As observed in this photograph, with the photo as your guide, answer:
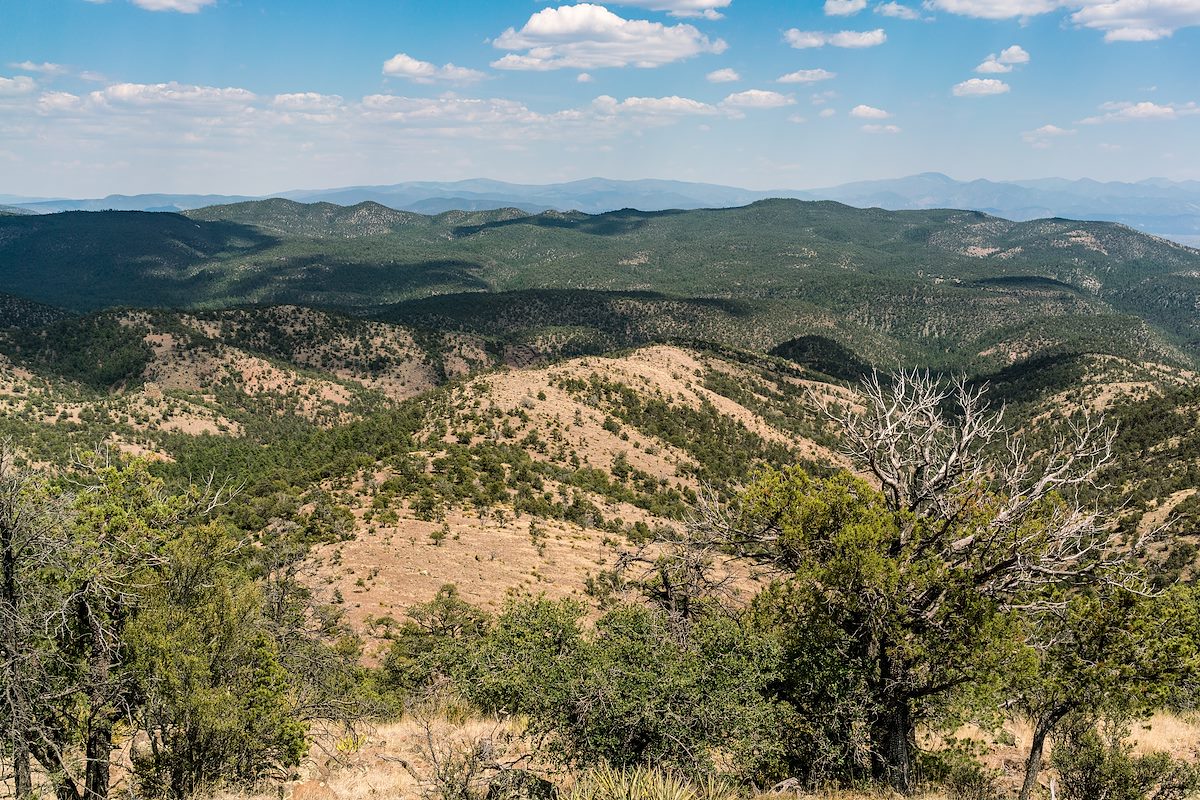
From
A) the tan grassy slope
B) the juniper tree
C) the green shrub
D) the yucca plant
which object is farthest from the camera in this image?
the tan grassy slope

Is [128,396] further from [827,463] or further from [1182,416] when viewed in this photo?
[1182,416]

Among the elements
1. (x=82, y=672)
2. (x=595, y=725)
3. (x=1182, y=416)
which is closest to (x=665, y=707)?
(x=595, y=725)

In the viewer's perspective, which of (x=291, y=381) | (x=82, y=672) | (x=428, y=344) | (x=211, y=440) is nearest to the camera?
(x=82, y=672)

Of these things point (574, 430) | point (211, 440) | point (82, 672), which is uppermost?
point (82, 672)

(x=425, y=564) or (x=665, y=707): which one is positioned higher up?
(x=665, y=707)

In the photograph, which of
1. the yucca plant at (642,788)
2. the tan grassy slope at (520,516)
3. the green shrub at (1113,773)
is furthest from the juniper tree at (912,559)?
the yucca plant at (642,788)

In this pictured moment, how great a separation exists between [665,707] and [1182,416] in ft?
307

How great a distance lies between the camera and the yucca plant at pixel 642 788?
8.82 metres

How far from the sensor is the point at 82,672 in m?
11.0

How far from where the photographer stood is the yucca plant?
8.82m

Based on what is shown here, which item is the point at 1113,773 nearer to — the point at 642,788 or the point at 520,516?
the point at 642,788

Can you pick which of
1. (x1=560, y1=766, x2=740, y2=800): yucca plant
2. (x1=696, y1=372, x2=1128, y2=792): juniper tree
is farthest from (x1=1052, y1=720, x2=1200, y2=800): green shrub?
(x1=560, y1=766, x2=740, y2=800): yucca plant

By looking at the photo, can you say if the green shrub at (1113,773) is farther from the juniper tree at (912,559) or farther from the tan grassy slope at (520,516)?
the tan grassy slope at (520,516)

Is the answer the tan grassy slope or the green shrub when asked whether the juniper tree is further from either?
the green shrub
